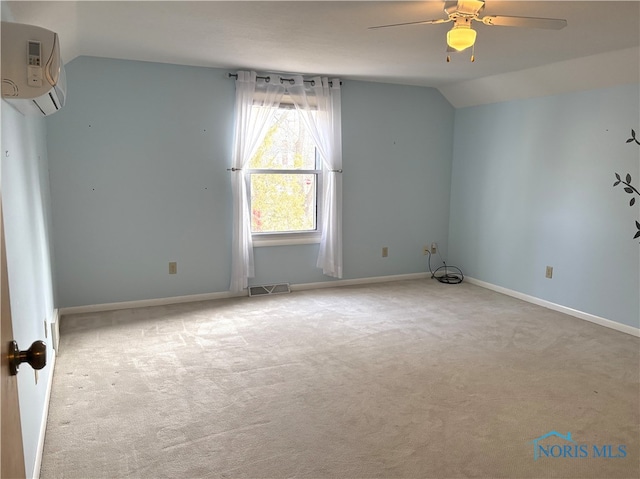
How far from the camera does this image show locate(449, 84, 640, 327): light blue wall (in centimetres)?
384

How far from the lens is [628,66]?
353 cm

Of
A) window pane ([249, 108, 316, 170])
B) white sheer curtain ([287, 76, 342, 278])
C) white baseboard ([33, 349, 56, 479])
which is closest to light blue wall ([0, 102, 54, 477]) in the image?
white baseboard ([33, 349, 56, 479])

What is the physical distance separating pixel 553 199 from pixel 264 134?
281 cm

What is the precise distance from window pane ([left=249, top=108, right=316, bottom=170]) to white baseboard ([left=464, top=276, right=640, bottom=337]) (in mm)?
2345

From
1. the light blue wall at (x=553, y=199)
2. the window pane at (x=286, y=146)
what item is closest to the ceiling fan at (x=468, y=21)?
the light blue wall at (x=553, y=199)

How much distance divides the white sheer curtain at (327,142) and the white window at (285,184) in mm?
123

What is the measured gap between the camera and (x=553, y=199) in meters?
4.41

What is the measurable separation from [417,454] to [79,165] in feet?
11.3

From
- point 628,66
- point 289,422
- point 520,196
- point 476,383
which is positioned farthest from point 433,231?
point 289,422

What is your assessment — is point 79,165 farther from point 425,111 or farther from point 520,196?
point 520,196

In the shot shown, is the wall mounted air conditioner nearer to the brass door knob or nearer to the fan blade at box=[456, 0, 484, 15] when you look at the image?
the brass door knob

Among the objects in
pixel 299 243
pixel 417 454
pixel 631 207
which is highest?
pixel 631 207

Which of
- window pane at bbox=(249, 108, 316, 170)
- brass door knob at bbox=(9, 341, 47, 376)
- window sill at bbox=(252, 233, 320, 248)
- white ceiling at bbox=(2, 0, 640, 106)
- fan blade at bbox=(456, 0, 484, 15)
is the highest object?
white ceiling at bbox=(2, 0, 640, 106)

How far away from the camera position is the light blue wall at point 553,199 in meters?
3.84
